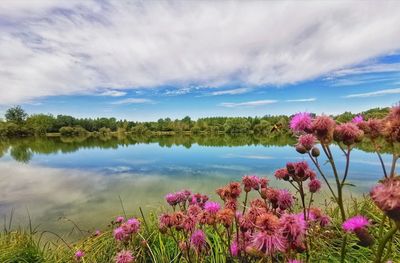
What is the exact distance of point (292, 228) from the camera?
129 centimetres

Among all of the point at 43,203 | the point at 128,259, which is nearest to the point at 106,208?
the point at 43,203

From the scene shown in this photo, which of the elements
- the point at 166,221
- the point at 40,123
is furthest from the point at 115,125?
the point at 166,221

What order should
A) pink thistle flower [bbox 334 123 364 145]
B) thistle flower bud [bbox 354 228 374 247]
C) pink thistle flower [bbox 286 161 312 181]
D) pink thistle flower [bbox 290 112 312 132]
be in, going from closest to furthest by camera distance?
thistle flower bud [bbox 354 228 374 247], pink thistle flower [bbox 334 123 364 145], pink thistle flower [bbox 290 112 312 132], pink thistle flower [bbox 286 161 312 181]

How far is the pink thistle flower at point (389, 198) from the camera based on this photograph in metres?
0.95

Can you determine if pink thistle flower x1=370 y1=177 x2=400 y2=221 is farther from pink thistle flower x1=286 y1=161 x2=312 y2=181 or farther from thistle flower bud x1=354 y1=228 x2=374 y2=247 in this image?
pink thistle flower x1=286 y1=161 x2=312 y2=181

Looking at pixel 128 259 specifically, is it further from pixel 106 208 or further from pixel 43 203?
pixel 43 203

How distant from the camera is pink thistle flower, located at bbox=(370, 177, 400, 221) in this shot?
37.3 inches

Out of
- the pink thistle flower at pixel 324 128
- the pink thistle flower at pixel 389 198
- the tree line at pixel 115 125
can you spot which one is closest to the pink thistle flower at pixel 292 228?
the pink thistle flower at pixel 389 198

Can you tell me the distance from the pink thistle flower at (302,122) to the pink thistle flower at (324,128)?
0.24ft

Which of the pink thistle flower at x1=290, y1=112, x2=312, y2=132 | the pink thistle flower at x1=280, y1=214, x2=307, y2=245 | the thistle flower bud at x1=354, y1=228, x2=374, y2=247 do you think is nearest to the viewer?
the pink thistle flower at x1=280, y1=214, x2=307, y2=245

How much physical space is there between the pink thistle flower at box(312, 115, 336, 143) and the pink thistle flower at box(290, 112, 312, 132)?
0.24ft

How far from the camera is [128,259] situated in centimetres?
251

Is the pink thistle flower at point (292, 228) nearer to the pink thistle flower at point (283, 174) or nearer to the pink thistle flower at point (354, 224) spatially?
the pink thistle flower at point (354, 224)

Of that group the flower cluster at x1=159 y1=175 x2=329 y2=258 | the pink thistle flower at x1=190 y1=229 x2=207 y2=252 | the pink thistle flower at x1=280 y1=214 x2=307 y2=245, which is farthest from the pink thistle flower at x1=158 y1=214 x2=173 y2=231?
the pink thistle flower at x1=280 y1=214 x2=307 y2=245
